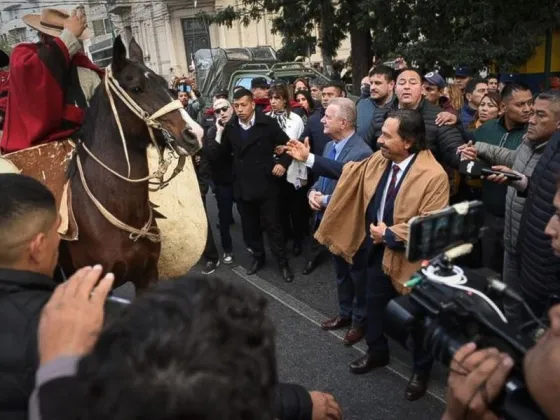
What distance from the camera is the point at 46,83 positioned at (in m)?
2.94

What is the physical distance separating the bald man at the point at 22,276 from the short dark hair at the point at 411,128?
6.42ft

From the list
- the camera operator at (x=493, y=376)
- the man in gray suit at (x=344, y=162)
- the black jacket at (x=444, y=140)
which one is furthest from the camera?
the black jacket at (x=444, y=140)

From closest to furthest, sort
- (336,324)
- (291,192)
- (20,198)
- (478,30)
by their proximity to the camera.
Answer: (20,198)
(336,324)
(291,192)
(478,30)

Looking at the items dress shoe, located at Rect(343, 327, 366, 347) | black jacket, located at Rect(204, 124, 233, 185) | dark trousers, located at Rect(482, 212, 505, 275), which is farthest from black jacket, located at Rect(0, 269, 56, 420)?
black jacket, located at Rect(204, 124, 233, 185)

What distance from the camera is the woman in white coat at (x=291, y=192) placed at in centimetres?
544

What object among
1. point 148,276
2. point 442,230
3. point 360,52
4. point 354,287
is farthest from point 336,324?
point 360,52

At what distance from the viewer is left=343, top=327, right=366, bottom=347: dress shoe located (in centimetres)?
373

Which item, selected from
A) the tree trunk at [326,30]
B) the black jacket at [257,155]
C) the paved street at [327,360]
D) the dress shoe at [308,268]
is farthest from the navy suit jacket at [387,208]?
the tree trunk at [326,30]

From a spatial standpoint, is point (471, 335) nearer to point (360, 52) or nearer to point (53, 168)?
point (53, 168)

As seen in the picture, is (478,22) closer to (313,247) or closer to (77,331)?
(313,247)

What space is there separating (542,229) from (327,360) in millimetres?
1776

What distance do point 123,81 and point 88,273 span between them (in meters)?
2.07

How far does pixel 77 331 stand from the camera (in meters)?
1.05

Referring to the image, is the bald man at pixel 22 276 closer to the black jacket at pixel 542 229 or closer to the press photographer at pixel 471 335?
the press photographer at pixel 471 335
